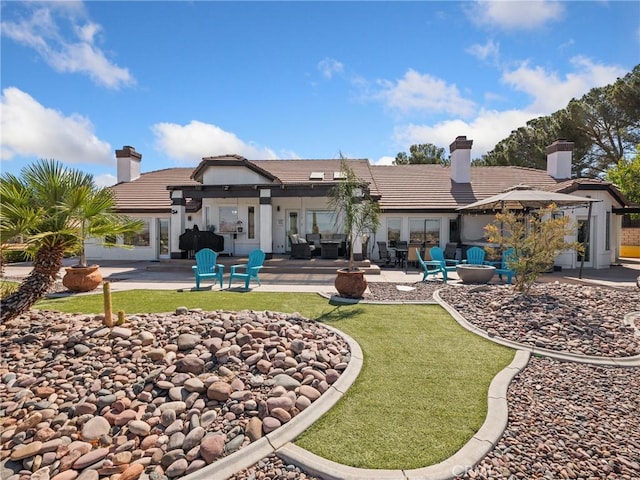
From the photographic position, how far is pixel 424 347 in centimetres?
512

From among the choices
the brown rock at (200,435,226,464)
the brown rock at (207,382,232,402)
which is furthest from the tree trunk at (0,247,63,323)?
Answer: the brown rock at (200,435,226,464)

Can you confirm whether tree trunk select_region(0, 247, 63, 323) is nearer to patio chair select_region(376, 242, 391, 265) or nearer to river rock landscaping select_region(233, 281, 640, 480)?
river rock landscaping select_region(233, 281, 640, 480)

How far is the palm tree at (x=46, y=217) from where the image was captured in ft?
15.6

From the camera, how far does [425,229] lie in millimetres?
17594

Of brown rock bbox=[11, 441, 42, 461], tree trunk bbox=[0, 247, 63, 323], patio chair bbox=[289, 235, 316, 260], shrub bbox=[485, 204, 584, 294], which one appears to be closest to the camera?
brown rock bbox=[11, 441, 42, 461]

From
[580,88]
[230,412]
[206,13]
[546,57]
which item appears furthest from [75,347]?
[580,88]

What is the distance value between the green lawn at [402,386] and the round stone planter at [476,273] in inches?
133

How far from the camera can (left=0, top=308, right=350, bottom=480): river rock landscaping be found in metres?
2.89

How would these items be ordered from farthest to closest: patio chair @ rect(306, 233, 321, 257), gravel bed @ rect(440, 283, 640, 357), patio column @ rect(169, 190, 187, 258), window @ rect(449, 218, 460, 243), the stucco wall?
the stucco wall
window @ rect(449, 218, 460, 243)
patio chair @ rect(306, 233, 321, 257)
patio column @ rect(169, 190, 187, 258)
gravel bed @ rect(440, 283, 640, 357)

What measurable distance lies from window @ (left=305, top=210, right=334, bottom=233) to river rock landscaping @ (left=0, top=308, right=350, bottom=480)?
12.8 metres

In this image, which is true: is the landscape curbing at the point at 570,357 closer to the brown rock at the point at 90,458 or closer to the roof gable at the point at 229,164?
the brown rock at the point at 90,458

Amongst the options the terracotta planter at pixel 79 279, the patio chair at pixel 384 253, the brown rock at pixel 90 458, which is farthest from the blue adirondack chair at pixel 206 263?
the patio chair at pixel 384 253

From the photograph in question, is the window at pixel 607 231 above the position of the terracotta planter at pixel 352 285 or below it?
above

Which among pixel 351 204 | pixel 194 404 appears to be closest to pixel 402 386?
pixel 194 404
